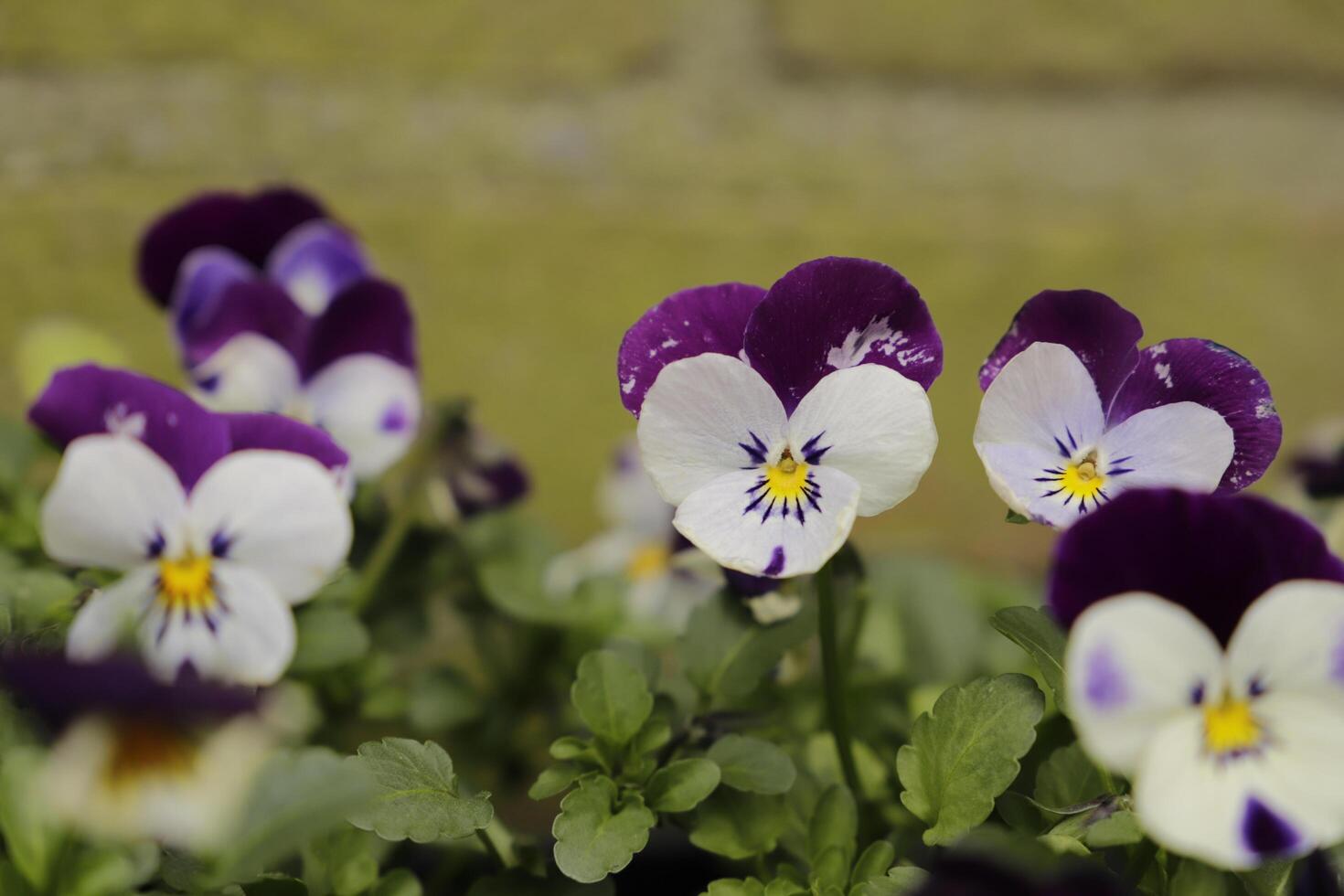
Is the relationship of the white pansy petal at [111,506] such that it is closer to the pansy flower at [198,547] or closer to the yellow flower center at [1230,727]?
the pansy flower at [198,547]

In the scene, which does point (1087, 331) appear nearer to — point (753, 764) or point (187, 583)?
point (753, 764)

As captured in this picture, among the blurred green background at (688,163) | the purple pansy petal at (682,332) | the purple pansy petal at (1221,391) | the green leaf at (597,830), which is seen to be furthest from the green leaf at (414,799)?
the blurred green background at (688,163)

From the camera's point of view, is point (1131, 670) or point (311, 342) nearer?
point (1131, 670)

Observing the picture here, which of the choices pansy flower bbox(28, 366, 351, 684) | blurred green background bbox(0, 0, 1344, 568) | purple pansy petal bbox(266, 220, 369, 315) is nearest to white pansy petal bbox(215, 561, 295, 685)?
pansy flower bbox(28, 366, 351, 684)

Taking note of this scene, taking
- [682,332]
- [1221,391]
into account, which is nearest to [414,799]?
A: [682,332]

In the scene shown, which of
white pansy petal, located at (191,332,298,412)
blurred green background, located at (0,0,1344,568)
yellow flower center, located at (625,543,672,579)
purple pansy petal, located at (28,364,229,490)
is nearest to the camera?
purple pansy petal, located at (28,364,229,490)

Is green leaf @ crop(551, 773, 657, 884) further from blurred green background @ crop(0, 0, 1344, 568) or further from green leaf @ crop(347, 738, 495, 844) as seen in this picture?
blurred green background @ crop(0, 0, 1344, 568)
